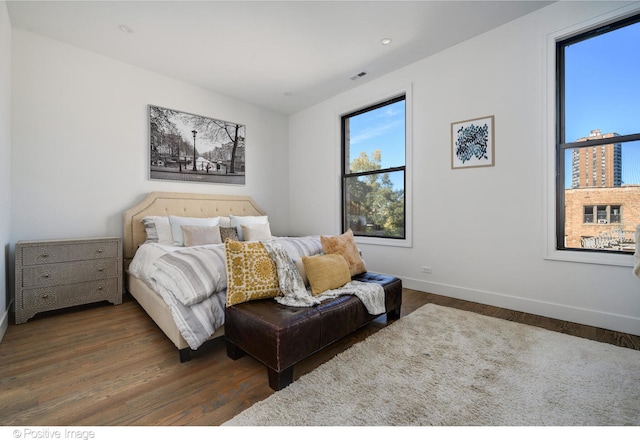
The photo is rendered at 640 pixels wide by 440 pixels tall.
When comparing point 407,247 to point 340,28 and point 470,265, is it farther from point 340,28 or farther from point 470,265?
point 340,28

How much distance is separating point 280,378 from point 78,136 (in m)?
3.49

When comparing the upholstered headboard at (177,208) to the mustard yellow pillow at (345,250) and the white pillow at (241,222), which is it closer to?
the white pillow at (241,222)

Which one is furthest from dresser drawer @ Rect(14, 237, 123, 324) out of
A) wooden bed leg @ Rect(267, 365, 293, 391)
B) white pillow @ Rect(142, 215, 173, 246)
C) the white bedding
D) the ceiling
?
wooden bed leg @ Rect(267, 365, 293, 391)

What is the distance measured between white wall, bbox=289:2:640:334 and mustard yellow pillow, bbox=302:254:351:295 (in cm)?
161

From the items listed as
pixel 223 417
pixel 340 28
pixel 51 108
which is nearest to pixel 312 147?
pixel 340 28

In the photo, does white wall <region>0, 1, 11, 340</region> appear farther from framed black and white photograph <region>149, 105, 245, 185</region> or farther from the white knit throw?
the white knit throw

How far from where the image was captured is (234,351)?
72.5 inches

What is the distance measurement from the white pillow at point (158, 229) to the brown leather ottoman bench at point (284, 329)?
1.89 m

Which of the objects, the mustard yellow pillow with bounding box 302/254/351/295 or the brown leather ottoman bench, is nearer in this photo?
the brown leather ottoman bench

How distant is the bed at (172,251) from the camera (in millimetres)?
Result: 1840

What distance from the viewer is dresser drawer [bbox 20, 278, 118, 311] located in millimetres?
2535

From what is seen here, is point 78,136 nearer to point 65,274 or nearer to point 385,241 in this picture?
point 65,274

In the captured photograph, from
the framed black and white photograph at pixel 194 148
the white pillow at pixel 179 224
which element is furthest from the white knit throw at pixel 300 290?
the framed black and white photograph at pixel 194 148

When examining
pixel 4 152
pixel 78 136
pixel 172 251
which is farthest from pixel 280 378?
pixel 78 136
